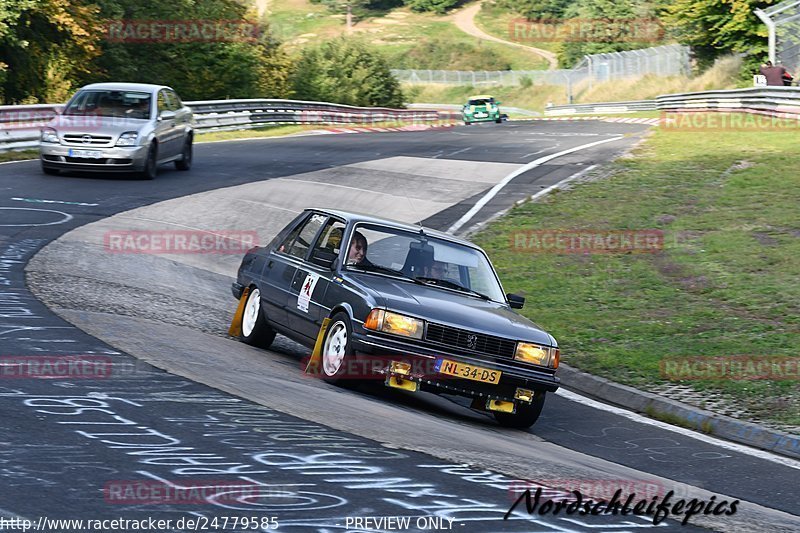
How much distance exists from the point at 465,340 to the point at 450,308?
0.38 m

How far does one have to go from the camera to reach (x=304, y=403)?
25.5 feet

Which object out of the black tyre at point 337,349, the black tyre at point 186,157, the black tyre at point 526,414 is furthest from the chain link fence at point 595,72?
the black tyre at point 337,349

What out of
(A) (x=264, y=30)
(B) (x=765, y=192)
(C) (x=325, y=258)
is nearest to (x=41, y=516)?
(C) (x=325, y=258)

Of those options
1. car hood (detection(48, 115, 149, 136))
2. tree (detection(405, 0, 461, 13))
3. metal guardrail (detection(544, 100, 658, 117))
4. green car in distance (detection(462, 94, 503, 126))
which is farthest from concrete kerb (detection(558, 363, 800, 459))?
tree (detection(405, 0, 461, 13))

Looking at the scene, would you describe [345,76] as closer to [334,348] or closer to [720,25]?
[720,25]

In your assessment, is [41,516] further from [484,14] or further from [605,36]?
[484,14]

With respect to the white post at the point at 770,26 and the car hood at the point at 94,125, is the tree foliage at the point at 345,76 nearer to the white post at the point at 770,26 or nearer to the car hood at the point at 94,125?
the white post at the point at 770,26

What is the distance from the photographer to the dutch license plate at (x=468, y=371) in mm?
8727

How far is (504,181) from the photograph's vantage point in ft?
83.6

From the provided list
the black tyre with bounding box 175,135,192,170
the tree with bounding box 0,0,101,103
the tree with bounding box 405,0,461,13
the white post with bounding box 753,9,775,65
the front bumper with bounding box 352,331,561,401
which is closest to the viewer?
the front bumper with bounding box 352,331,561,401

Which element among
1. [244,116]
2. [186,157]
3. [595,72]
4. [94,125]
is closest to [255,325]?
[94,125]

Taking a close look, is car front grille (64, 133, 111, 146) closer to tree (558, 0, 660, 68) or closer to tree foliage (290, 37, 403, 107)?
tree foliage (290, 37, 403, 107)

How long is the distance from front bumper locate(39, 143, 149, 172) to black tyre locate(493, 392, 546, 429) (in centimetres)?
1388

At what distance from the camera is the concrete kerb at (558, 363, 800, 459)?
347 inches
